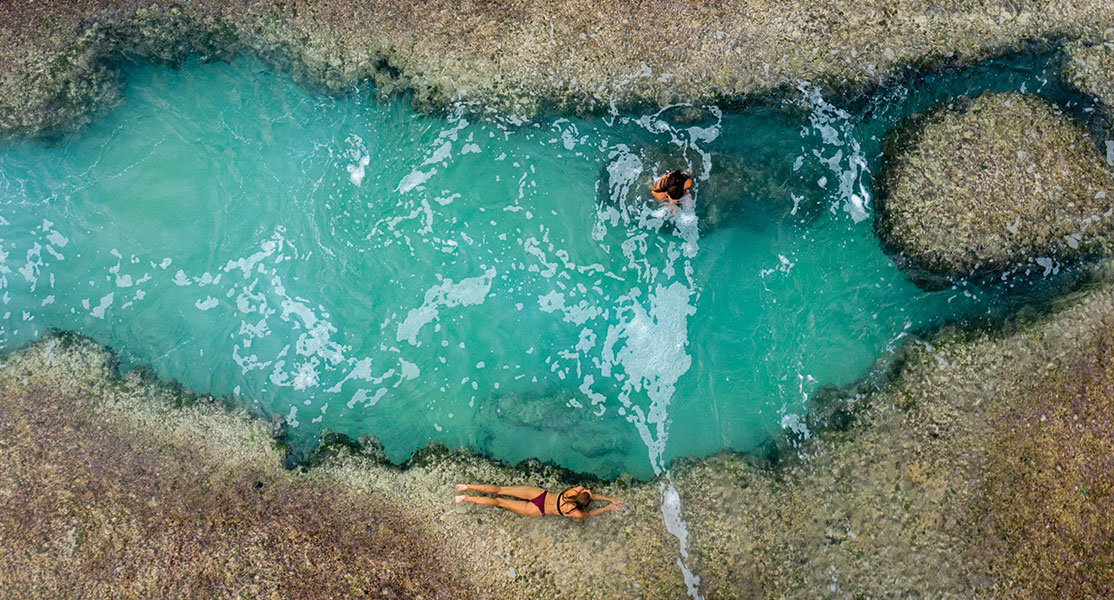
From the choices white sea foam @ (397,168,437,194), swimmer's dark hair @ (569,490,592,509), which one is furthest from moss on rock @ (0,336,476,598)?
white sea foam @ (397,168,437,194)

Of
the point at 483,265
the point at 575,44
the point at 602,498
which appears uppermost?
the point at 575,44

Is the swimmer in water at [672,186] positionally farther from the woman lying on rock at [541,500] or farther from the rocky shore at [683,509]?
the woman lying on rock at [541,500]

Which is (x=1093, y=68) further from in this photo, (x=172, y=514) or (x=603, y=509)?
(x=172, y=514)

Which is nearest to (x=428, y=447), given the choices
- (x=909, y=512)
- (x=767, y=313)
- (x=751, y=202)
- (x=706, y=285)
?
(x=706, y=285)

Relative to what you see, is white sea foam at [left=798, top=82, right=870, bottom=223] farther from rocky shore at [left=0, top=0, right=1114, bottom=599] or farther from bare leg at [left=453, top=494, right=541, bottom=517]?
bare leg at [left=453, top=494, right=541, bottom=517]

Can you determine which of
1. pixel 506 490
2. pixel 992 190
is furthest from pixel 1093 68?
pixel 506 490

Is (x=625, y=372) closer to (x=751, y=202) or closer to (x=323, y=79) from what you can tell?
(x=751, y=202)

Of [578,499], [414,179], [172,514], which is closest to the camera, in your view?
[578,499]
